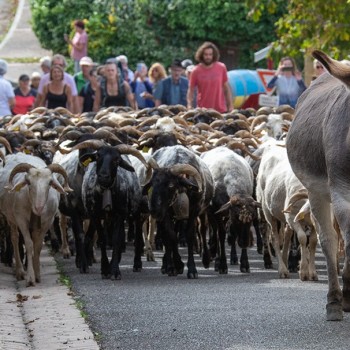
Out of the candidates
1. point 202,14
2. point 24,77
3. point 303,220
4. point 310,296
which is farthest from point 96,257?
point 202,14

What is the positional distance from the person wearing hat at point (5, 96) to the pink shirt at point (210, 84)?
3321mm

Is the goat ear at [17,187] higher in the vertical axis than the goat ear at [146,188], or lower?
higher

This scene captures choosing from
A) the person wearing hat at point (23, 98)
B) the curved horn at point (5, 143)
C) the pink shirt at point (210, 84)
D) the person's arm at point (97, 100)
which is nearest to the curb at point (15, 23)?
the person wearing hat at point (23, 98)

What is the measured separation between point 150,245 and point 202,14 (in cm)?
3064

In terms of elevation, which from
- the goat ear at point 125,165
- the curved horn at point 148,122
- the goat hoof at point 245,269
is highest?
the curved horn at point 148,122

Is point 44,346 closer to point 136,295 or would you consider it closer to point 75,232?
point 136,295

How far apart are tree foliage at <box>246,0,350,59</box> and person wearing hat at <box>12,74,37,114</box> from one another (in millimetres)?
6770

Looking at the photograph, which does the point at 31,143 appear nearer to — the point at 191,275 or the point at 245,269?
the point at 245,269

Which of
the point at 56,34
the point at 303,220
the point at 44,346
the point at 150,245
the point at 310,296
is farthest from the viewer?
the point at 56,34

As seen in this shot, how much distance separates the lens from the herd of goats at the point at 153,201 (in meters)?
17.4

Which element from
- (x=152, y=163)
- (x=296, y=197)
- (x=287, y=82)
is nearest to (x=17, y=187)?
(x=152, y=163)

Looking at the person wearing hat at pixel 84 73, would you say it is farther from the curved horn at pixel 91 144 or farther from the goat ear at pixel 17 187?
the goat ear at pixel 17 187

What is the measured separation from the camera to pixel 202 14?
5012cm

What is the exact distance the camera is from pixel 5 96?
29.3 m
